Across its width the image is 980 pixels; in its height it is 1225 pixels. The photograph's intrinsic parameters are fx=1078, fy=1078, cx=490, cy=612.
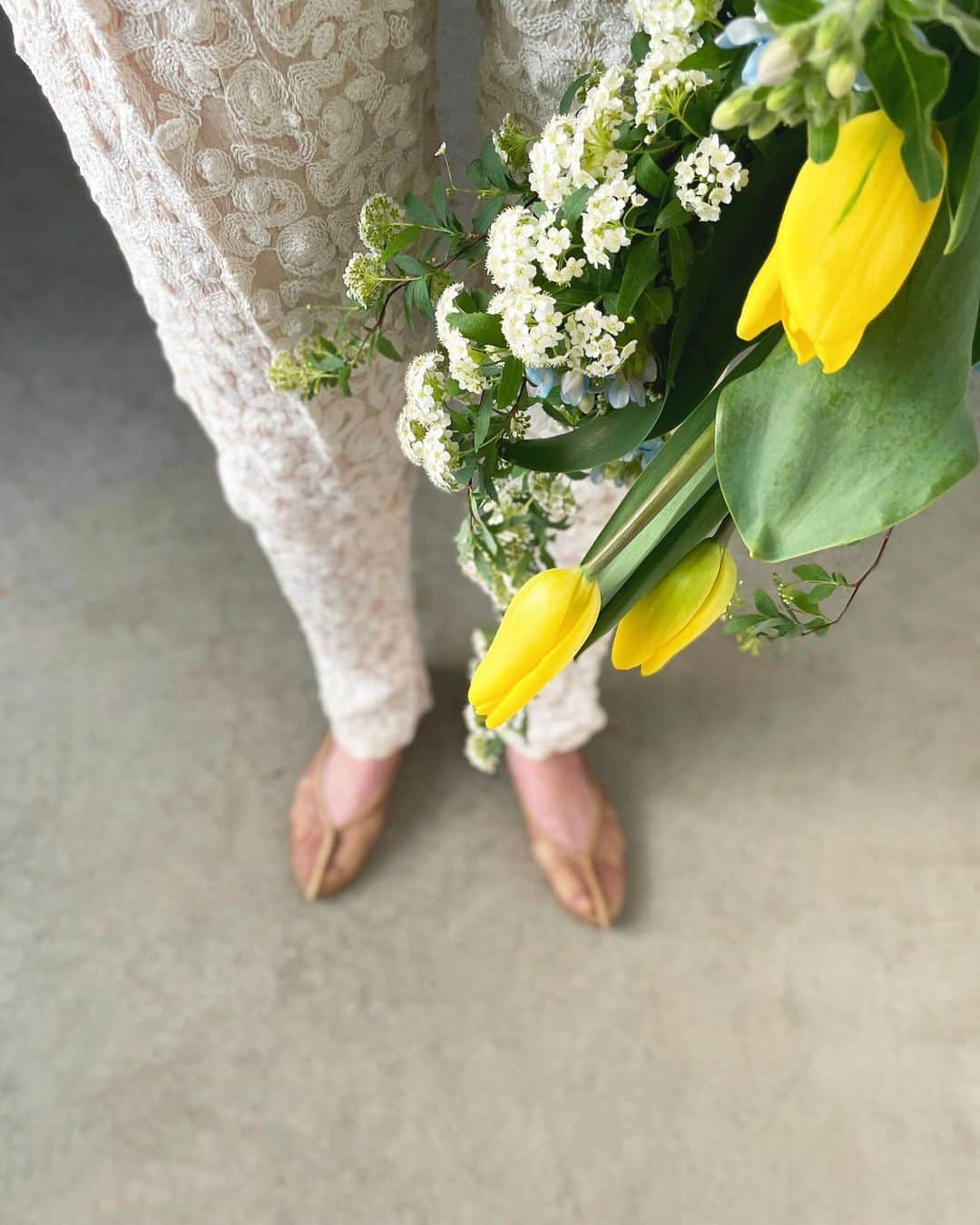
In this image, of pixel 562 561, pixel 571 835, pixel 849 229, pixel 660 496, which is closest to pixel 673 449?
pixel 660 496

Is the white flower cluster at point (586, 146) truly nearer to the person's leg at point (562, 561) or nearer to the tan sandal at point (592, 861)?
the person's leg at point (562, 561)

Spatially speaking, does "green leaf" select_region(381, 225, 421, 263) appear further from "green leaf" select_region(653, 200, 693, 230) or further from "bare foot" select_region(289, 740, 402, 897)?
"bare foot" select_region(289, 740, 402, 897)

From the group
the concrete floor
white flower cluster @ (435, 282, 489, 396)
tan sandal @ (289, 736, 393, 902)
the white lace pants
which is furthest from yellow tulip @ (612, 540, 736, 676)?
tan sandal @ (289, 736, 393, 902)

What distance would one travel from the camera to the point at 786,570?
1.61 feet

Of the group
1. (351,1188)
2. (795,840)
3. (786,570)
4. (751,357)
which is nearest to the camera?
(751,357)

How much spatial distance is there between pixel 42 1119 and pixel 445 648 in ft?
2.01

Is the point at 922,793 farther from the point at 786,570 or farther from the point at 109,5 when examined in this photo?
the point at 109,5

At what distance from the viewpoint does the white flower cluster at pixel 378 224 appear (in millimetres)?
441

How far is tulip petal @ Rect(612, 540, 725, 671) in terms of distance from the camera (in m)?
0.40

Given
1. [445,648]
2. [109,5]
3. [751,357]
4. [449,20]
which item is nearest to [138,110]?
[109,5]

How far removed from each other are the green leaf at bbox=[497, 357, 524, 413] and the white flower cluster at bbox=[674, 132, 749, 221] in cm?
8

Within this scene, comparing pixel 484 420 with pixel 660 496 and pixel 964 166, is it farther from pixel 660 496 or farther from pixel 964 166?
pixel 964 166

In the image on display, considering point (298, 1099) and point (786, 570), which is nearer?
point (786, 570)

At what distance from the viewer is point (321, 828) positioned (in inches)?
43.4
